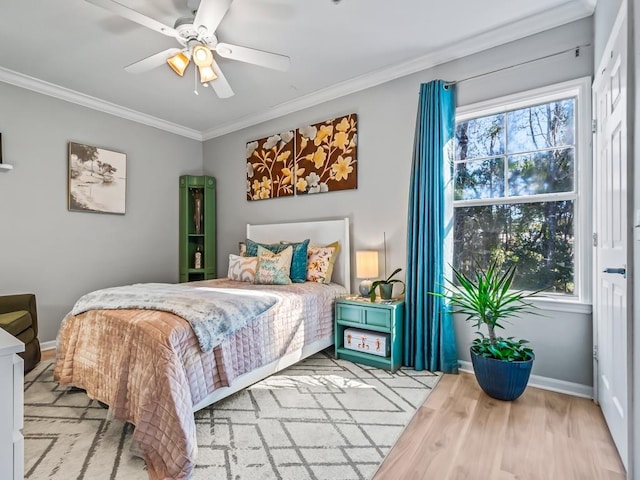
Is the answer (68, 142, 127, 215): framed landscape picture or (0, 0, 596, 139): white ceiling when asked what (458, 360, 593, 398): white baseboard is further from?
(68, 142, 127, 215): framed landscape picture

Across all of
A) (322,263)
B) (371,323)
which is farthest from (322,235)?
(371,323)

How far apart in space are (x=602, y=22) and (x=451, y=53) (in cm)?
103

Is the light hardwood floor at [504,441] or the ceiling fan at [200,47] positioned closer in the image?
the light hardwood floor at [504,441]

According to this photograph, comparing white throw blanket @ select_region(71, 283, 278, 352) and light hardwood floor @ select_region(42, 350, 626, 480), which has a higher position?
white throw blanket @ select_region(71, 283, 278, 352)

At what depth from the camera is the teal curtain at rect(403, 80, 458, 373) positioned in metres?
2.72

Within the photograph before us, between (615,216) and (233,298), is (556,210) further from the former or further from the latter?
(233,298)

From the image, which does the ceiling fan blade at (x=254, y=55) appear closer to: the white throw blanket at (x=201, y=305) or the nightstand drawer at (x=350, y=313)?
the white throw blanket at (x=201, y=305)

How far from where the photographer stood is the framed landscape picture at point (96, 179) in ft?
11.6

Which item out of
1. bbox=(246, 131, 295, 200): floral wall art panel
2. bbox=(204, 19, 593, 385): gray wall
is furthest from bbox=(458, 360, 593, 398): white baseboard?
bbox=(246, 131, 295, 200): floral wall art panel

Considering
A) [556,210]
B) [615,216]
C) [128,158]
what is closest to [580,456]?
[615,216]

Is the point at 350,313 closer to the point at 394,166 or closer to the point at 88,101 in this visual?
the point at 394,166

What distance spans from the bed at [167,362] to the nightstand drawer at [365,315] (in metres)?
0.26

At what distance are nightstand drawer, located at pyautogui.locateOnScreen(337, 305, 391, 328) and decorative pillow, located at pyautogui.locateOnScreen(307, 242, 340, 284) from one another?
0.43m

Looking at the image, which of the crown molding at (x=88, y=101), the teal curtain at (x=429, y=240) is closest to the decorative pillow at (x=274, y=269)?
the teal curtain at (x=429, y=240)
